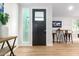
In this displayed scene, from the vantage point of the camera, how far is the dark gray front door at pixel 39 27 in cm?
639

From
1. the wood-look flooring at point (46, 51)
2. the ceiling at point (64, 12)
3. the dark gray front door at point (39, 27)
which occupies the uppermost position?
the ceiling at point (64, 12)

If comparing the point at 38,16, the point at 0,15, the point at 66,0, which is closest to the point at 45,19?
the point at 38,16

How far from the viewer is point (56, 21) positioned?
846cm

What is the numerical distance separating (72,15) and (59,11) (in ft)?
3.07

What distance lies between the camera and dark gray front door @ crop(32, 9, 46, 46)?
639cm

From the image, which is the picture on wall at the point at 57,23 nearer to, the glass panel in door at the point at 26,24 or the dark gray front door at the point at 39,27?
the dark gray front door at the point at 39,27

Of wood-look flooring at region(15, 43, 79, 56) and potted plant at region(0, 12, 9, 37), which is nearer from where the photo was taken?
potted plant at region(0, 12, 9, 37)

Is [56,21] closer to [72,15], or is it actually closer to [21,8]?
[72,15]

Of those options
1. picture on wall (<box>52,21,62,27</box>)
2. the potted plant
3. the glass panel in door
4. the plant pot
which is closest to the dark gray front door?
the glass panel in door

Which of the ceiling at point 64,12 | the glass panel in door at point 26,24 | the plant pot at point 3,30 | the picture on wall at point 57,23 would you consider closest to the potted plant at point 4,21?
the plant pot at point 3,30

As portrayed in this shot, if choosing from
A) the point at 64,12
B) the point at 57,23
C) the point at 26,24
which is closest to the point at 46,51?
the point at 26,24

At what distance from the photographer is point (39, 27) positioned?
6551 mm

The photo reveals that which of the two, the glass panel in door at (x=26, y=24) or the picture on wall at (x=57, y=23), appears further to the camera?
the picture on wall at (x=57, y=23)

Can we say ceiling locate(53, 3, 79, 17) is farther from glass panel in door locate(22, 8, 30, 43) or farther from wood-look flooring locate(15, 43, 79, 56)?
wood-look flooring locate(15, 43, 79, 56)
